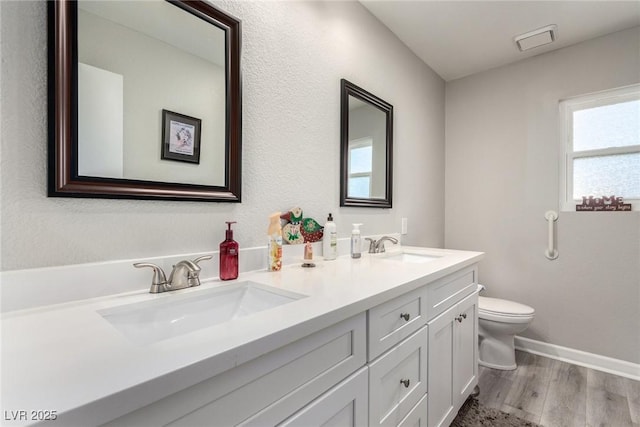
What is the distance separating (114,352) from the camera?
0.51 metres

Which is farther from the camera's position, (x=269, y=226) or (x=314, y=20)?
(x=314, y=20)

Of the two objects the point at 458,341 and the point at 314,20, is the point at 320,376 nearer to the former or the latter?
the point at 458,341

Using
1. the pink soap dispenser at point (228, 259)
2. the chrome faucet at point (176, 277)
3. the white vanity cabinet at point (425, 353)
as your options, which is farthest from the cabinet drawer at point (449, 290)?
the chrome faucet at point (176, 277)

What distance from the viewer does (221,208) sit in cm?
114

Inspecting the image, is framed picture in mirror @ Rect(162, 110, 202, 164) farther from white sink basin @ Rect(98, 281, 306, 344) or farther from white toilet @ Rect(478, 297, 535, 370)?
white toilet @ Rect(478, 297, 535, 370)

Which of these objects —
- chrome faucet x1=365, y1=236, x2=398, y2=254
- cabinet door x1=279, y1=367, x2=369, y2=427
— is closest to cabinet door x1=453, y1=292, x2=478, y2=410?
chrome faucet x1=365, y1=236, x2=398, y2=254

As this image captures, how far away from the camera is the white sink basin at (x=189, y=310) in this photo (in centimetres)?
76

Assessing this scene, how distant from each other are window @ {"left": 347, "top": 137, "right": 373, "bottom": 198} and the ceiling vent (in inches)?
57.3

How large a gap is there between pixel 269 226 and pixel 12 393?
875mm

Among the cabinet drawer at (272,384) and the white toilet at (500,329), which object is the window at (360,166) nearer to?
the cabinet drawer at (272,384)

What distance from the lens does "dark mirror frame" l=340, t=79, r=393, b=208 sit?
5.50 feet

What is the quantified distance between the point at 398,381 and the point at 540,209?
2139 millimetres

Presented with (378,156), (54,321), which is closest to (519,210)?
(378,156)

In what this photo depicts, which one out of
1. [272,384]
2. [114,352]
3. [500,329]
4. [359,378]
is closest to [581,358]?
[500,329]
